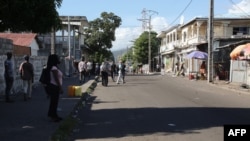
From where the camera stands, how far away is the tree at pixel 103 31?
80.5m

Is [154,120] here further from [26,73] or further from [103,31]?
[103,31]

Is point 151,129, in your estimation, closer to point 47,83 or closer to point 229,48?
point 47,83

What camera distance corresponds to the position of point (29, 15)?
13.1 m

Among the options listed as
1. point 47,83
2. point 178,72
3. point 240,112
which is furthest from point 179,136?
point 178,72

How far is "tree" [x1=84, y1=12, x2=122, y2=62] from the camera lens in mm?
80500

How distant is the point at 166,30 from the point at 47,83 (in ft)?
234

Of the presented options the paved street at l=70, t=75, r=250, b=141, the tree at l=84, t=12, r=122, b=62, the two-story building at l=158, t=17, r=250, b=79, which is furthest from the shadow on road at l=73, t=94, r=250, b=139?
the tree at l=84, t=12, r=122, b=62

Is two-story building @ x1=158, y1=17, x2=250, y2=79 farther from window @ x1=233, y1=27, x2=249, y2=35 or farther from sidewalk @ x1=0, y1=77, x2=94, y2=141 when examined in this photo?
sidewalk @ x1=0, y1=77, x2=94, y2=141

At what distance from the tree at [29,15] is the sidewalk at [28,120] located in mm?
2534

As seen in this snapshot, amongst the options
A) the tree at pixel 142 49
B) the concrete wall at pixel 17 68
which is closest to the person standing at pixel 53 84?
the concrete wall at pixel 17 68

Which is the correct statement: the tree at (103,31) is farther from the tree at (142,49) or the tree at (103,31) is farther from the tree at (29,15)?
the tree at (29,15)

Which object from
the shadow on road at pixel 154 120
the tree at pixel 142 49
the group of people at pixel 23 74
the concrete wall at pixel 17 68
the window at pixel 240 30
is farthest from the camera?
the tree at pixel 142 49

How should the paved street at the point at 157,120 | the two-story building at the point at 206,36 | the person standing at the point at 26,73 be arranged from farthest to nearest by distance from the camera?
the two-story building at the point at 206,36, the person standing at the point at 26,73, the paved street at the point at 157,120

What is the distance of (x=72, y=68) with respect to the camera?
51438 mm
